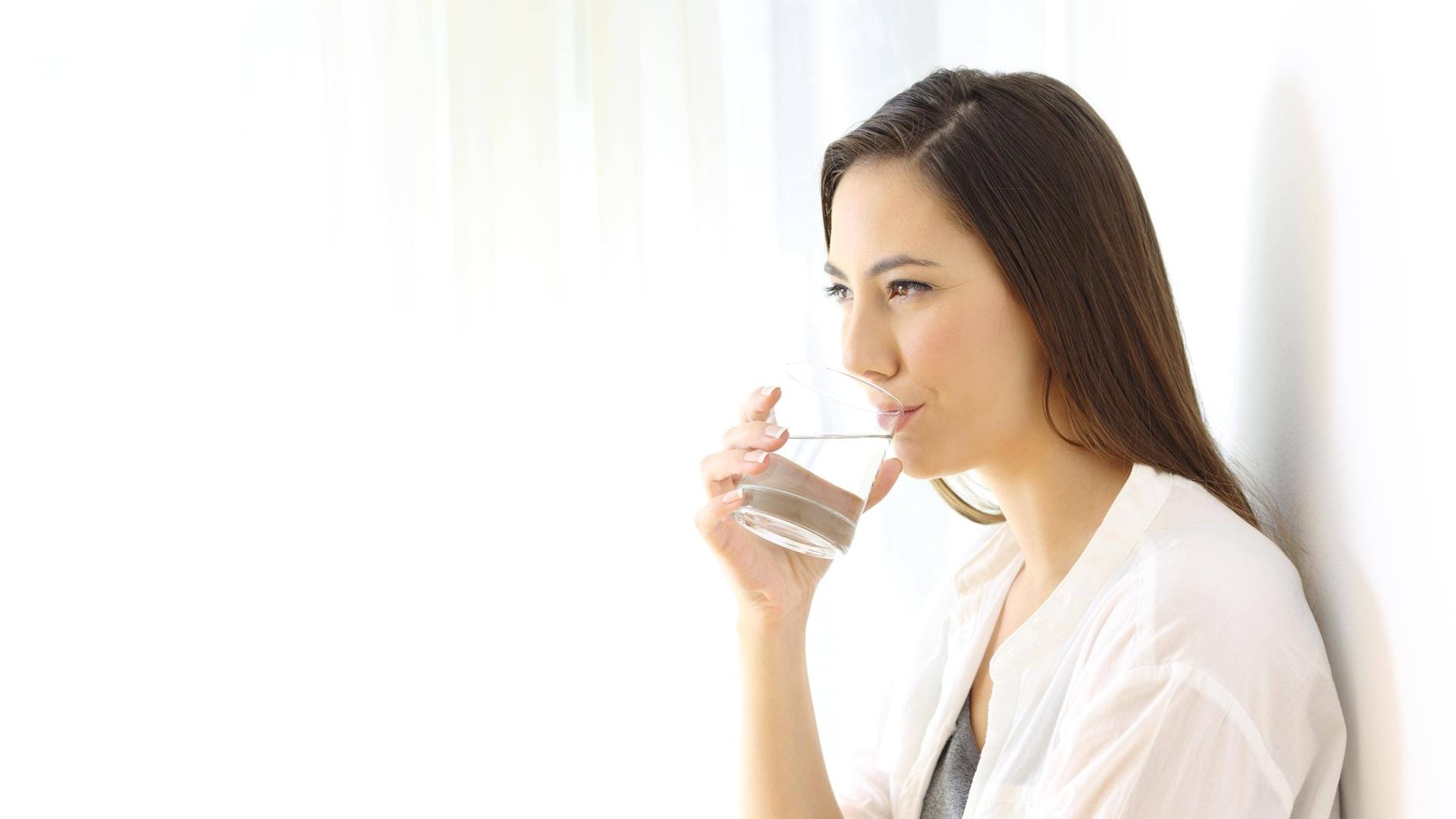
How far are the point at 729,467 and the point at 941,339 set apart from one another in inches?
9.2

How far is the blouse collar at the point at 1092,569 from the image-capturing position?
1.00 metres

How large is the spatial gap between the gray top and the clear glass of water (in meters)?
0.29

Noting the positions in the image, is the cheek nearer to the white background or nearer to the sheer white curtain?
the white background

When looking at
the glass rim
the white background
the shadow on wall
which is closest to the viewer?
the shadow on wall

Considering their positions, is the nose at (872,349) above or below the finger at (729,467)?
above

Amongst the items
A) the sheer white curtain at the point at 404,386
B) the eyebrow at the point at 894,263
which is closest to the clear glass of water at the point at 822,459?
the eyebrow at the point at 894,263

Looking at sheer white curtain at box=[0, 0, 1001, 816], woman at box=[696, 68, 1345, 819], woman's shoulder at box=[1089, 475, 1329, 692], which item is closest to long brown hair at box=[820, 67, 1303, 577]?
woman at box=[696, 68, 1345, 819]

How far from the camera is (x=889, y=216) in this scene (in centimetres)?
112

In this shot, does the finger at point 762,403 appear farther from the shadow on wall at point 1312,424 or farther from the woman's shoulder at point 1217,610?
the shadow on wall at point 1312,424

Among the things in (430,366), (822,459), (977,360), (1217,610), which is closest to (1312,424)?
(1217,610)

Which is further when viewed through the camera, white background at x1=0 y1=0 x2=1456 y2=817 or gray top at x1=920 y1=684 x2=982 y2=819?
white background at x1=0 y1=0 x2=1456 y2=817

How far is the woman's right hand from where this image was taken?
1066 mm

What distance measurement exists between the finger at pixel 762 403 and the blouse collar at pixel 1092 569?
1.01ft

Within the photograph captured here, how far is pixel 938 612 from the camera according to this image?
141 centimetres
